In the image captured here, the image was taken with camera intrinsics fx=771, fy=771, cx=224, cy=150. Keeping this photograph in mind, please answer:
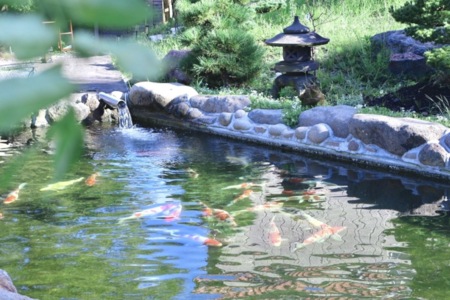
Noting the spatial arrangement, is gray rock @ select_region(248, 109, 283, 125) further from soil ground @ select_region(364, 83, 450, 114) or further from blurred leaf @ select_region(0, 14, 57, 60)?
blurred leaf @ select_region(0, 14, 57, 60)

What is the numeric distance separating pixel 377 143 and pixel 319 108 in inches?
49.1

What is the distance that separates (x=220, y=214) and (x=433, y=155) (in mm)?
2653

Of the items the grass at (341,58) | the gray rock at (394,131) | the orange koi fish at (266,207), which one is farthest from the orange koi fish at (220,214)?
the gray rock at (394,131)

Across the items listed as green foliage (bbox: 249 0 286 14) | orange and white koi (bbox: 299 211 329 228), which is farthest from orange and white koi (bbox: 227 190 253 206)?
green foliage (bbox: 249 0 286 14)

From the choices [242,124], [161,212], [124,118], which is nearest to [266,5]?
[124,118]

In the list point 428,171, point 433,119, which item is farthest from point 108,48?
point 433,119

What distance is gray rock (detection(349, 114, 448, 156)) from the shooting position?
8375 millimetres

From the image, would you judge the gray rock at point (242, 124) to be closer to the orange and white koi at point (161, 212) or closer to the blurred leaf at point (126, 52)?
the orange and white koi at point (161, 212)

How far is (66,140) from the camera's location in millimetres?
522

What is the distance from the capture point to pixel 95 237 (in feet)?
20.7

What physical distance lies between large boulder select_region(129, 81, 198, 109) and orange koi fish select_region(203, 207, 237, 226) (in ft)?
Answer: 16.8

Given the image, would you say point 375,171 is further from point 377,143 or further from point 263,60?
point 263,60

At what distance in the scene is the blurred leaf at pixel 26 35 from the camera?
1.55 ft

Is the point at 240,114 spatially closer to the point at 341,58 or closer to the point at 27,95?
the point at 341,58
